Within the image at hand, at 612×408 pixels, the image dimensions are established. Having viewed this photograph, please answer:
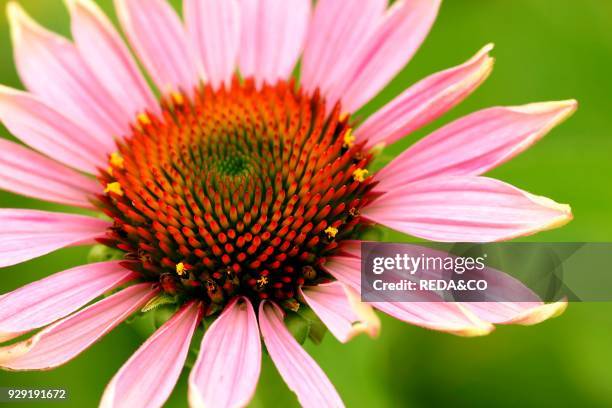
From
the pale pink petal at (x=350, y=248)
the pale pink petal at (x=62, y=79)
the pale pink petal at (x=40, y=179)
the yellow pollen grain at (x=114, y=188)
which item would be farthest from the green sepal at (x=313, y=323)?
the pale pink petal at (x=62, y=79)

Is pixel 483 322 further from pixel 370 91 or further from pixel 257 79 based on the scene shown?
pixel 257 79

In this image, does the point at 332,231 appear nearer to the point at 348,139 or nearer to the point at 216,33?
the point at 348,139

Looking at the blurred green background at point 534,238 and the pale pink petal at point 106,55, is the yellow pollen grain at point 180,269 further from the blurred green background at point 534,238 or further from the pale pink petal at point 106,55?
the pale pink petal at point 106,55

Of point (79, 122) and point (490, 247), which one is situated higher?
point (79, 122)

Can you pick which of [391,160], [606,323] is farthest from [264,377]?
[606,323]

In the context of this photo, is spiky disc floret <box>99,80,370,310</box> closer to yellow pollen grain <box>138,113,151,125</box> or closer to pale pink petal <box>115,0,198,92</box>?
yellow pollen grain <box>138,113,151,125</box>

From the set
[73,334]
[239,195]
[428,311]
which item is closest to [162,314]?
[73,334]
